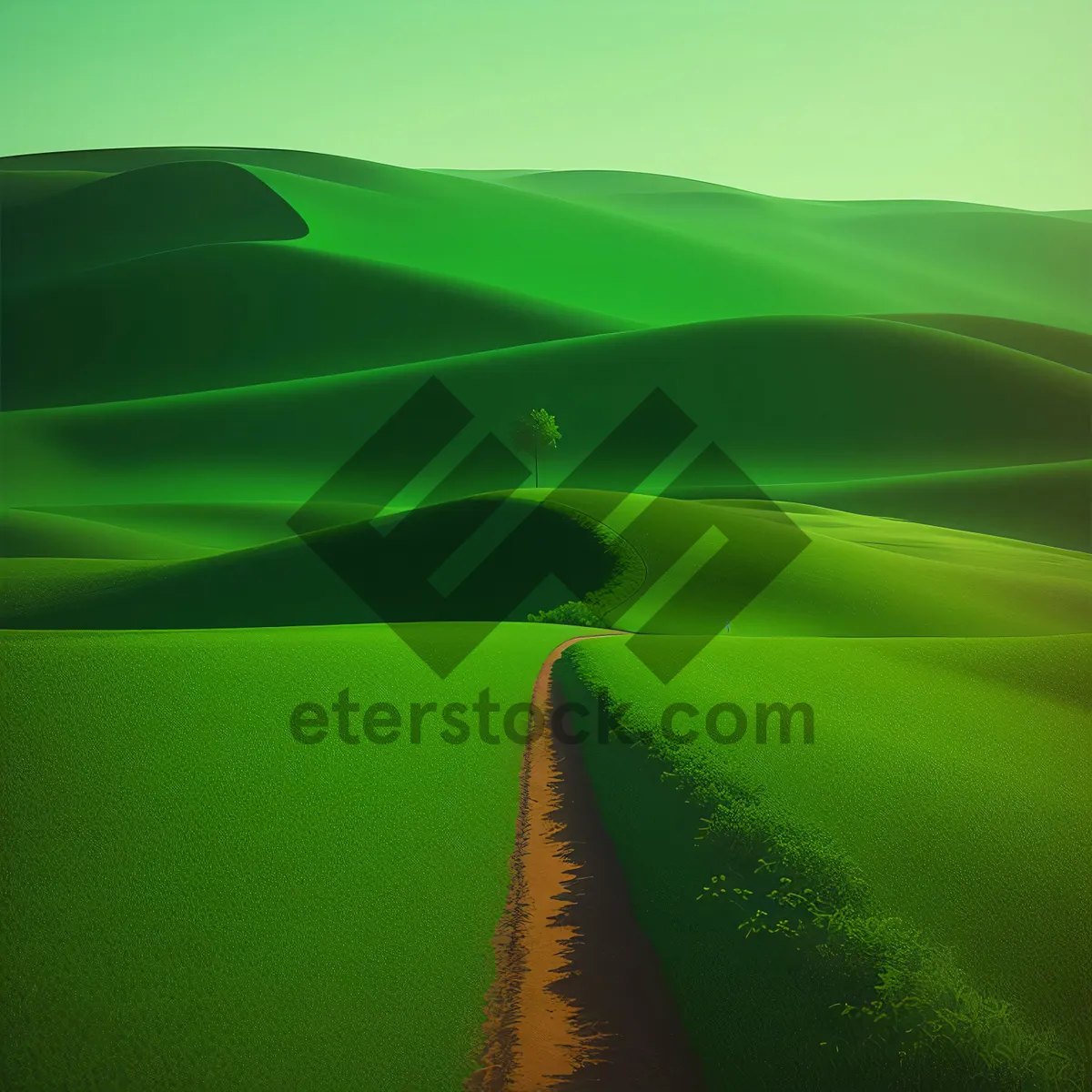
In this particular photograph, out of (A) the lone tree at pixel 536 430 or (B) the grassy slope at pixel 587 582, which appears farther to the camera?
(A) the lone tree at pixel 536 430

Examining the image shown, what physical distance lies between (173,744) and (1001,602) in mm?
42689

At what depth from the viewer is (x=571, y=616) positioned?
45.7 m

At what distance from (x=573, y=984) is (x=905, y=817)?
6.43 meters

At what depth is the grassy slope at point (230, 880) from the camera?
471 inches

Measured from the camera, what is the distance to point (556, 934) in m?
15.2

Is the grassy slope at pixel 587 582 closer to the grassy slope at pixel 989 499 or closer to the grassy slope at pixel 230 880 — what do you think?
the grassy slope at pixel 230 880

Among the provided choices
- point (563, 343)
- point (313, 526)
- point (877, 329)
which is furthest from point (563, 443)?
point (877, 329)

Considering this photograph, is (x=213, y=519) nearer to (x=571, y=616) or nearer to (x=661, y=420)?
(x=661, y=420)

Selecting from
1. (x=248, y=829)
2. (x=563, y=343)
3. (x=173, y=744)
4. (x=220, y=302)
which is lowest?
(x=248, y=829)

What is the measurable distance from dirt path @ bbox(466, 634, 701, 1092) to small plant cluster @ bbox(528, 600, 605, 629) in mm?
25326

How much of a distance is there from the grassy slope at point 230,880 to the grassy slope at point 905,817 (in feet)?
9.57

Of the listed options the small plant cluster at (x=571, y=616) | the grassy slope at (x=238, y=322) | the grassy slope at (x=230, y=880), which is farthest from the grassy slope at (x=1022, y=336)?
the grassy slope at (x=230, y=880)

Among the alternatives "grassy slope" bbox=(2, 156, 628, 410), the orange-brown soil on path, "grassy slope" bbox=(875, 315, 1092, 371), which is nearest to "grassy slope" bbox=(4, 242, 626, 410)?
"grassy slope" bbox=(2, 156, 628, 410)

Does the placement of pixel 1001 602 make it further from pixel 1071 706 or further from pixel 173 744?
pixel 173 744
